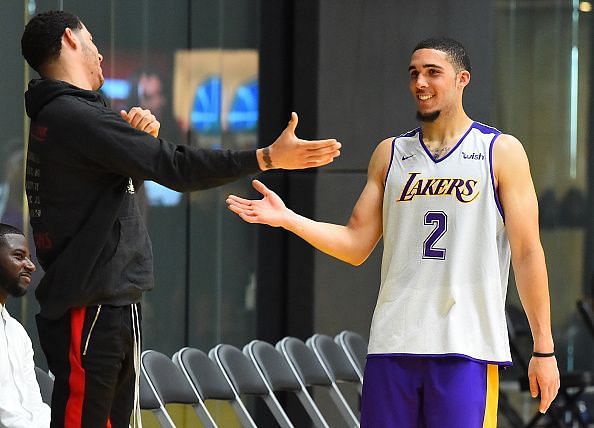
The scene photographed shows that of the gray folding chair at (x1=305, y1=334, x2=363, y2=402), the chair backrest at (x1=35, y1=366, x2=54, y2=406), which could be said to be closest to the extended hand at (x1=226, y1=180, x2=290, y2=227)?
the chair backrest at (x1=35, y1=366, x2=54, y2=406)

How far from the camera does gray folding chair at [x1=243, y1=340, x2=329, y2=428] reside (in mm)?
6949

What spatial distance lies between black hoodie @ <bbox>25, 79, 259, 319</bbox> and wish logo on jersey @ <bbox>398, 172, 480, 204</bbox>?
870 mm

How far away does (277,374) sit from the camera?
275 inches

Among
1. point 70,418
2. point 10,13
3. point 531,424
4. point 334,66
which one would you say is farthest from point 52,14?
point 531,424

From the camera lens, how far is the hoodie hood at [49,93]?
4098mm

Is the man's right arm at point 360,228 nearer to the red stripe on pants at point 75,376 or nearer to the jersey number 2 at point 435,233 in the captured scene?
the jersey number 2 at point 435,233

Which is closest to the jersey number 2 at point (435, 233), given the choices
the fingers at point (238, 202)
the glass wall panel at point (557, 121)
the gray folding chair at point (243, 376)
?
the fingers at point (238, 202)

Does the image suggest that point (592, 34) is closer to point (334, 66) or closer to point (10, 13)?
point (334, 66)

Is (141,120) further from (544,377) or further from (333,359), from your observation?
(333,359)

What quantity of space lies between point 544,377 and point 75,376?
5.28ft

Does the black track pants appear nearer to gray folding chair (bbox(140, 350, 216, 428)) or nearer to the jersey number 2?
the jersey number 2

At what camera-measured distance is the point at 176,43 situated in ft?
27.0

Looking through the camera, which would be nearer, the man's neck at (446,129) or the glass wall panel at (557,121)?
the man's neck at (446,129)

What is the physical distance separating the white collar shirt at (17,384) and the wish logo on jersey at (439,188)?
169 cm
